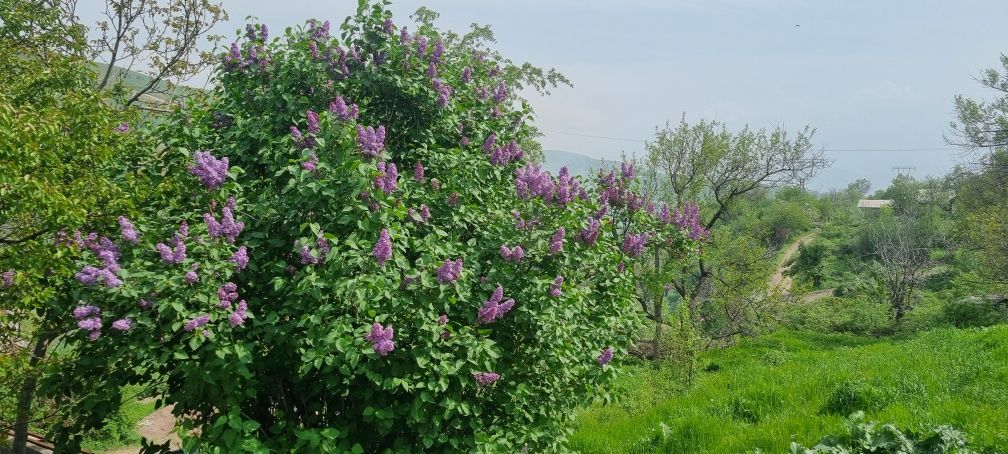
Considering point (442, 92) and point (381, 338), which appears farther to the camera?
point (442, 92)

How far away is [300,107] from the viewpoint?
22.7 ft

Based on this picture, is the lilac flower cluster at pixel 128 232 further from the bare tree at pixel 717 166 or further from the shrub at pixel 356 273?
the bare tree at pixel 717 166

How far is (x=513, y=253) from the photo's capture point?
5617mm

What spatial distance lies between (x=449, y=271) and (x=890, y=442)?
4.72m

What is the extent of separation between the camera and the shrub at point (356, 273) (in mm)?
4867

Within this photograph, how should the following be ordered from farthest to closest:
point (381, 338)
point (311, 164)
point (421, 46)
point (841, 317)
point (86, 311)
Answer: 1. point (841, 317)
2. point (421, 46)
3. point (311, 164)
4. point (86, 311)
5. point (381, 338)

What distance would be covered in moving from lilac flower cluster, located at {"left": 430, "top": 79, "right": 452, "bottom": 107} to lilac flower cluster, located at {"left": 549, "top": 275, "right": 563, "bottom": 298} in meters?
2.55

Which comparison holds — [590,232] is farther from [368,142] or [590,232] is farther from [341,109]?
[341,109]

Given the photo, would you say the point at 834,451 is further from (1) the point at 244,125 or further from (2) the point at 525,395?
(1) the point at 244,125

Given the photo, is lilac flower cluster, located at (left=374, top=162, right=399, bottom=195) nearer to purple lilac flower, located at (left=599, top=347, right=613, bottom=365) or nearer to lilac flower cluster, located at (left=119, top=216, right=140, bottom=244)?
lilac flower cluster, located at (left=119, top=216, right=140, bottom=244)

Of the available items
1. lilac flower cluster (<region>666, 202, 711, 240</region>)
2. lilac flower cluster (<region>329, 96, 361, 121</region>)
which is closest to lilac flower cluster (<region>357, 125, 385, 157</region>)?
lilac flower cluster (<region>329, 96, 361, 121</region>)

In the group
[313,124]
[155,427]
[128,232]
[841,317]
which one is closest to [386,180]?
[313,124]

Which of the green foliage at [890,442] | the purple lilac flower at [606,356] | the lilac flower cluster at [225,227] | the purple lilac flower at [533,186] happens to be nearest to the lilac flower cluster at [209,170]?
the lilac flower cluster at [225,227]

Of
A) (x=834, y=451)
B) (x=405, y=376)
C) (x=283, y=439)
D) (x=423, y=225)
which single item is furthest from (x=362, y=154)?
(x=834, y=451)
